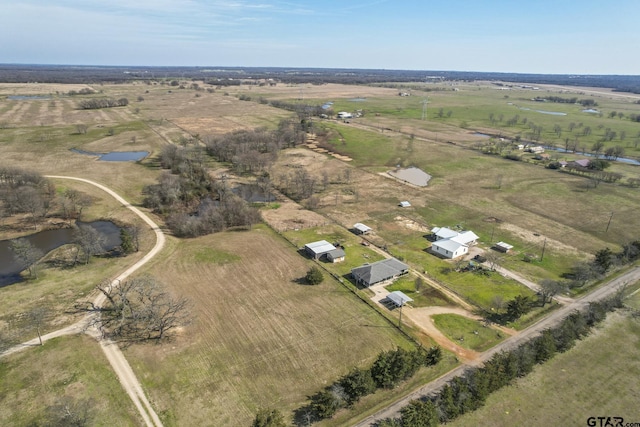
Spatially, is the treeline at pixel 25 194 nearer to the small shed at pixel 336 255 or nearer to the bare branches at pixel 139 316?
the bare branches at pixel 139 316

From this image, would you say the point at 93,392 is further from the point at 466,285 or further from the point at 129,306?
the point at 466,285

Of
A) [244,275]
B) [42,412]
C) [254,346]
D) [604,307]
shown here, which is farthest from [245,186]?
[604,307]

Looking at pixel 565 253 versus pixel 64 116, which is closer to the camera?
pixel 565 253

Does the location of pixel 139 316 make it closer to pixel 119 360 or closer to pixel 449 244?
pixel 119 360

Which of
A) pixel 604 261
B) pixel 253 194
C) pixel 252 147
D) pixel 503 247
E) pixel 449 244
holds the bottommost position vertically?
pixel 253 194

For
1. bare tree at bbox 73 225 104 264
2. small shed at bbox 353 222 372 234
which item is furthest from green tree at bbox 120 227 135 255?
small shed at bbox 353 222 372 234

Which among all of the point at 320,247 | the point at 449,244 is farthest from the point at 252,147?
the point at 449,244

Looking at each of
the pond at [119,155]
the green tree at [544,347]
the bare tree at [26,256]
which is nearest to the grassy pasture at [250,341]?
the green tree at [544,347]
